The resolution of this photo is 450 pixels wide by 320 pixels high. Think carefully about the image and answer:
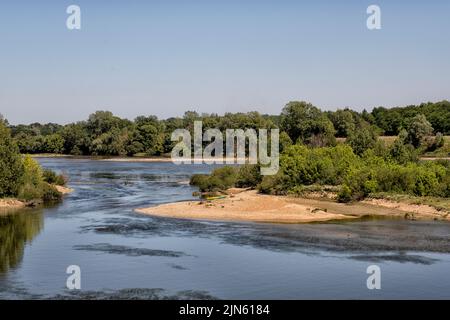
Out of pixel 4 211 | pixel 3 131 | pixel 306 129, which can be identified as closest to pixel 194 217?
pixel 4 211

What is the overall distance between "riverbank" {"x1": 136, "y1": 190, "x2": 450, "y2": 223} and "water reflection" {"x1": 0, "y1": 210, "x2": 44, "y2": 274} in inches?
422

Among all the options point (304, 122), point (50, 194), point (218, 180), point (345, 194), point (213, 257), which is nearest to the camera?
point (213, 257)

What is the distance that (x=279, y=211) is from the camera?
200ft

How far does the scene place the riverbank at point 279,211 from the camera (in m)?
58.2

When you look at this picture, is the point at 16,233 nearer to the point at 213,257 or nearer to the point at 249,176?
the point at 213,257

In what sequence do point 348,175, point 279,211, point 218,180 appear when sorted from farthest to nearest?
point 218,180, point 348,175, point 279,211

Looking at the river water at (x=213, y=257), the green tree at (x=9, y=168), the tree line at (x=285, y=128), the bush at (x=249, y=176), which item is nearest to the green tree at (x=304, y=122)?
the tree line at (x=285, y=128)

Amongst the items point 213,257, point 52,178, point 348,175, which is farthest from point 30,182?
point 213,257

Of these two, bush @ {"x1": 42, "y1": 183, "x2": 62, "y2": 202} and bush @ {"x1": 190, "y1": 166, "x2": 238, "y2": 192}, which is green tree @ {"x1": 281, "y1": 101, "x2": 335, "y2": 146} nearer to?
bush @ {"x1": 190, "y1": 166, "x2": 238, "y2": 192}

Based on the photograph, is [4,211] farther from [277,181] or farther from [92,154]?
[92,154]

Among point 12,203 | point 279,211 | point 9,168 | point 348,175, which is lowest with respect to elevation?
point 279,211

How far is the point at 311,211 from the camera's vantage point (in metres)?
60.2

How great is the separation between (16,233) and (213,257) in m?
18.4

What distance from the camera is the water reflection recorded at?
1612 inches
